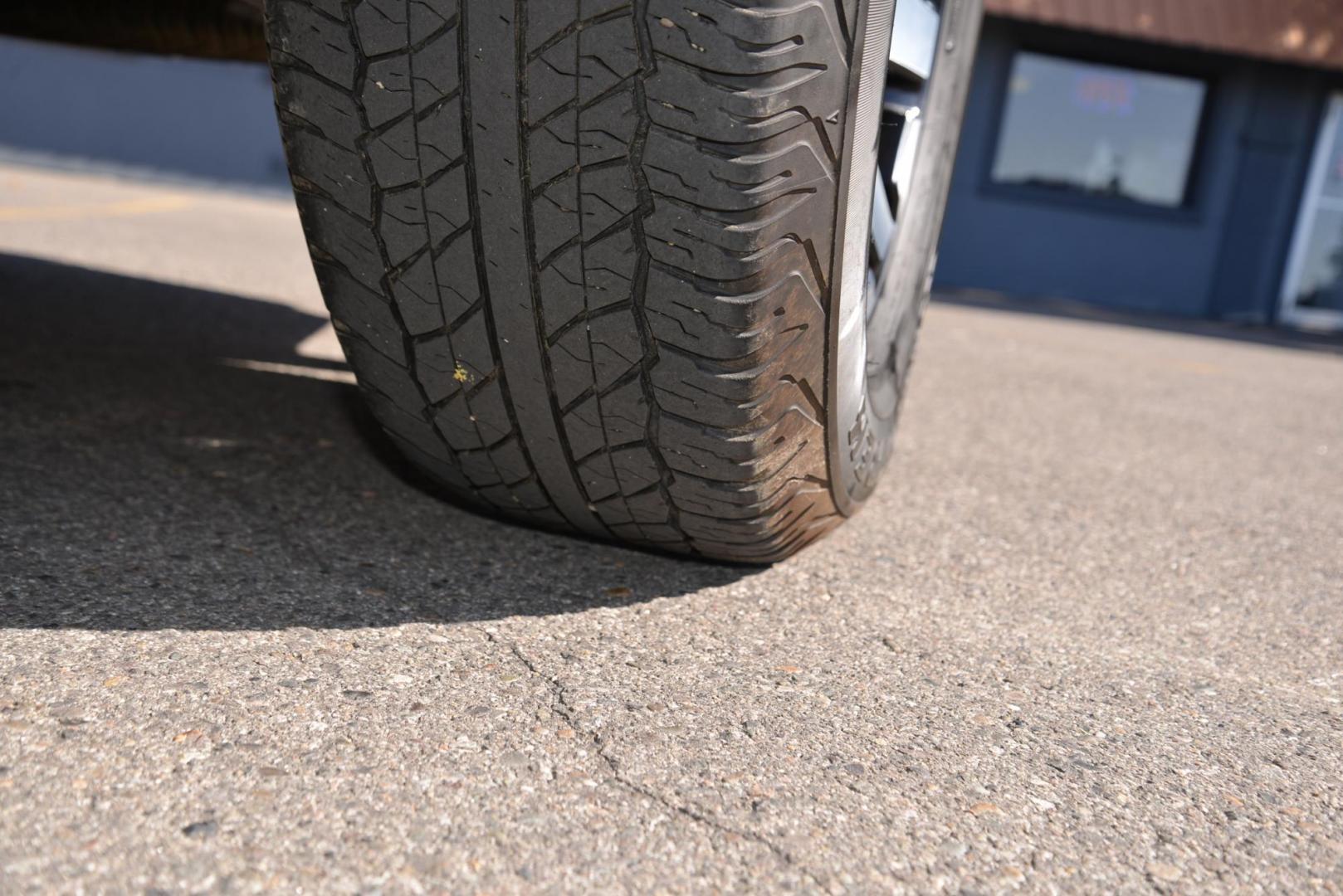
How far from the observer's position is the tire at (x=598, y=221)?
118 centimetres

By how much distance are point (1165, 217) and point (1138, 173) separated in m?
0.48

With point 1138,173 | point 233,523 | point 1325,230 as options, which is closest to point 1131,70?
point 1138,173

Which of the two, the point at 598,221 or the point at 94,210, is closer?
the point at 598,221

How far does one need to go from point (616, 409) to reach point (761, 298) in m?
0.24

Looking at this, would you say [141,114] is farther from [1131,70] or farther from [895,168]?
[895,168]

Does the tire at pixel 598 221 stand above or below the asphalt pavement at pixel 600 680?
above

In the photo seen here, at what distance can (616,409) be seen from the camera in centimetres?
139

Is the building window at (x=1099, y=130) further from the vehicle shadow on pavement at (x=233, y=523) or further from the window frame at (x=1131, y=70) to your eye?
the vehicle shadow on pavement at (x=233, y=523)

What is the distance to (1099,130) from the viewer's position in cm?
998

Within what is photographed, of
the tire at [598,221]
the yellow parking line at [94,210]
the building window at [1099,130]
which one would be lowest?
the yellow parking line at [94,210]

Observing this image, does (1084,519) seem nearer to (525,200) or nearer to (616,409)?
(616,409)

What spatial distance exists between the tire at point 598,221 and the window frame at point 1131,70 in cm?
895

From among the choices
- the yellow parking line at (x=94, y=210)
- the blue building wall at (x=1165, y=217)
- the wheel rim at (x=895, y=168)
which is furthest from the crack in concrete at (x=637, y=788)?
the blue building wall at (x=1165, y=217)

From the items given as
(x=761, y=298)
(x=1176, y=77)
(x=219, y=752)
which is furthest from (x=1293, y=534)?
(x=1176, y=77)
